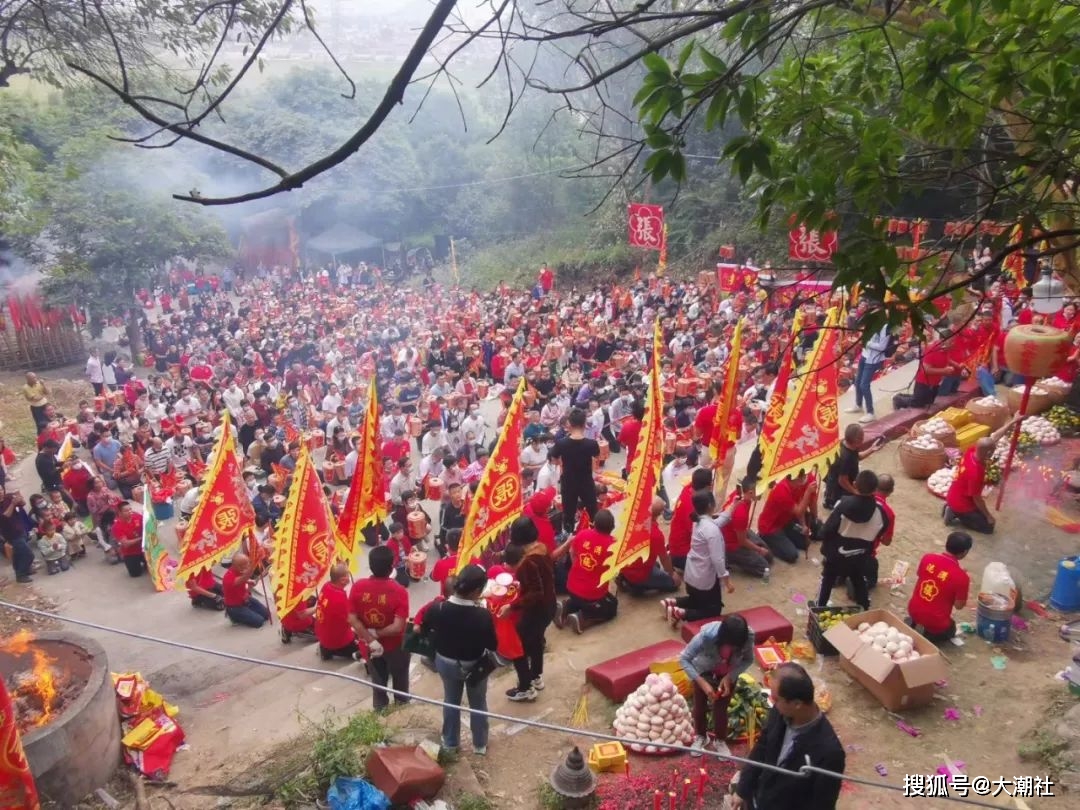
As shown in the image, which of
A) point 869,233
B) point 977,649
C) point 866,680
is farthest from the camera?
point 977,649

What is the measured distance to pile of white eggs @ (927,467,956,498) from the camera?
29.3 feet

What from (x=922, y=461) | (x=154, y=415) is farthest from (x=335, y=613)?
(x=154, y=415)

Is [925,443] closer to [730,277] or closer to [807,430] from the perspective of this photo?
[807,430]

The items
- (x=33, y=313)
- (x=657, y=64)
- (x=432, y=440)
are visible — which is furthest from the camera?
(x=33, y=313)

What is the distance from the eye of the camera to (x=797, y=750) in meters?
3.64

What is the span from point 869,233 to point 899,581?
496cm

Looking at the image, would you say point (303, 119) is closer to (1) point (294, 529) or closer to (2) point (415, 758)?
(1) point (294, 529)

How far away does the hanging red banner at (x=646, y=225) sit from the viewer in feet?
68.7

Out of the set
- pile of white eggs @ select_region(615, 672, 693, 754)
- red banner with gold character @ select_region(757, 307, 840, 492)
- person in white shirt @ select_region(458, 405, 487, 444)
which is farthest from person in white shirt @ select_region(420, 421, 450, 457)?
pile of white eggs @ select_region(615, 672, 693, 754)

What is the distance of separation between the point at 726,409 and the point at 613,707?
3.45 meters

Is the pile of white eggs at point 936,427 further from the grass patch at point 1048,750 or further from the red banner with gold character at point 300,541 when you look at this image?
the red banner with gold character at point 300,541

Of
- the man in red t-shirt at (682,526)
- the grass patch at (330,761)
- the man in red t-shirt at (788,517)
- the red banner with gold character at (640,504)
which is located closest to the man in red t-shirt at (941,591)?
the man in red t-shirt at (788,517)

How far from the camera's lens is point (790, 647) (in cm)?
638

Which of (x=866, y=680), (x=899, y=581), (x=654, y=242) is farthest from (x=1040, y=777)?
(x=654, y=242)
